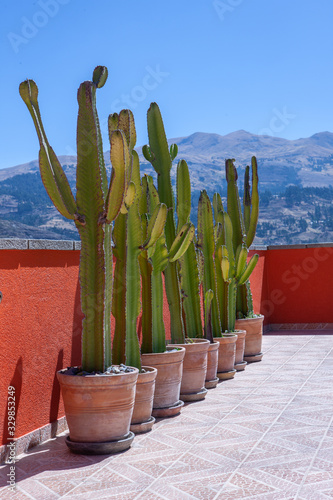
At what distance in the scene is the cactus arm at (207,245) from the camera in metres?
5.21

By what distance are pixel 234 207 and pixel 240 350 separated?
1.58 meters

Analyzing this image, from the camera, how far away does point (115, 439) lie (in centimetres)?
320

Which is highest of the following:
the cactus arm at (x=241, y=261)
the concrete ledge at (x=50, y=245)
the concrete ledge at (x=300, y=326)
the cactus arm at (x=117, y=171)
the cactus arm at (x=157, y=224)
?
the cactus arm at (x=117, y=171)

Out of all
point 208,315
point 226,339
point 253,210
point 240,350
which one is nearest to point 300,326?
point 253,210

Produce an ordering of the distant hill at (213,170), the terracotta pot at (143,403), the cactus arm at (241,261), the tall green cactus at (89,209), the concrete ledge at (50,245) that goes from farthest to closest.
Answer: the distant hill at (213,170), the cactus arm at (241,261), the terracotta pot at (143,403), the concrete ledge at (50,245), the tall green cactus at (89,209)

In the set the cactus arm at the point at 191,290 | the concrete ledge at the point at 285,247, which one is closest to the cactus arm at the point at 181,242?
the cactus arm at the point at 191,290

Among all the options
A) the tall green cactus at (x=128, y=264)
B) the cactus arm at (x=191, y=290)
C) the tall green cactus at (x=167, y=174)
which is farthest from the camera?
the cactus arm at (x=191, y=290)

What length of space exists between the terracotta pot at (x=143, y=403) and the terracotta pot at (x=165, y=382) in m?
0.27

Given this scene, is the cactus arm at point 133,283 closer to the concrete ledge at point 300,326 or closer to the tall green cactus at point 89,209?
the tall green cactus at point 89,209

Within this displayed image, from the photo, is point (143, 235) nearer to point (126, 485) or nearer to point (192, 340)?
point (192, 340)

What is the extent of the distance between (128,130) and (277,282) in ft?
20.1

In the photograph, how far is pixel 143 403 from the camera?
3.64 m

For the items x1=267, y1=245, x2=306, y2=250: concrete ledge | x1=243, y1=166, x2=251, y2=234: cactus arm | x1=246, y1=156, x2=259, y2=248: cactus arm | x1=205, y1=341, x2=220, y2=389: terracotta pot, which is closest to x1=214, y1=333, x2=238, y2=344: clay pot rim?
x1=205, y1=341, x2=220, y2=389: terracotta pot

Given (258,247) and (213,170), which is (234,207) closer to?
(258,247)
